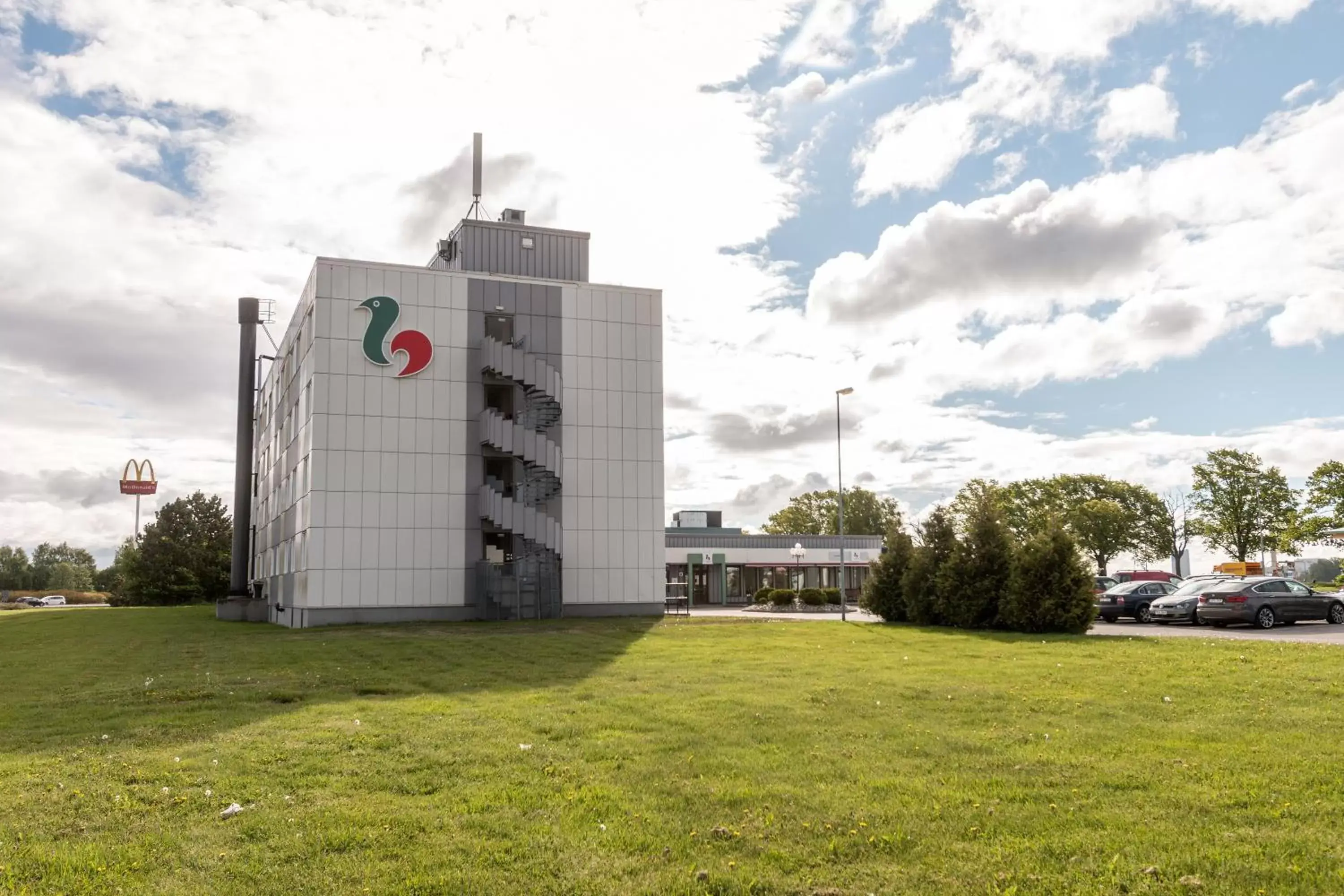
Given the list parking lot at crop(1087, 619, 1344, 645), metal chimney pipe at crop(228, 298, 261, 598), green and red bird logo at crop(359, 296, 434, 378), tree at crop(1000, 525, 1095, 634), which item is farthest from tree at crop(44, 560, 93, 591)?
parking lot at crop(1087, 619, 1344, 645)

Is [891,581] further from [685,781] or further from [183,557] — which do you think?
[183,557]

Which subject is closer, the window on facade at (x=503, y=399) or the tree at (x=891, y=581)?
the tree at (x=891, y=581)

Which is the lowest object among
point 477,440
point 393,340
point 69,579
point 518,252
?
point 69,579

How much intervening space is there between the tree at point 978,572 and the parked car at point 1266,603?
6.25 metres

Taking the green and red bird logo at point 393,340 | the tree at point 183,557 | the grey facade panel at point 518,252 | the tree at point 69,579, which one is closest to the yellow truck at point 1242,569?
the grey facade panel at point 518,252

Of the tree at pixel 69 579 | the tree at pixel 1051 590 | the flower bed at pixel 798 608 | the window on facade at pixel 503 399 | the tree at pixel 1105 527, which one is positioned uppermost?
the window on facade at pixel 503 399

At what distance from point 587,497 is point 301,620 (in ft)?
36.6

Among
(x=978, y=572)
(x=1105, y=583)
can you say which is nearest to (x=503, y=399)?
(x=978, y=572)

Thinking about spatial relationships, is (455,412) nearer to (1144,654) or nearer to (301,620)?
(301,620)

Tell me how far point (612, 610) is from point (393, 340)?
12.9m

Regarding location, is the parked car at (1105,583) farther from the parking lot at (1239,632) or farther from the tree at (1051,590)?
the tree at (1051,590)

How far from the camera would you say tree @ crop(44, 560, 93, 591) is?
168 metres

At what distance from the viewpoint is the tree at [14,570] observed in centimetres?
17150

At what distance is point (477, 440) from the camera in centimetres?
3741
